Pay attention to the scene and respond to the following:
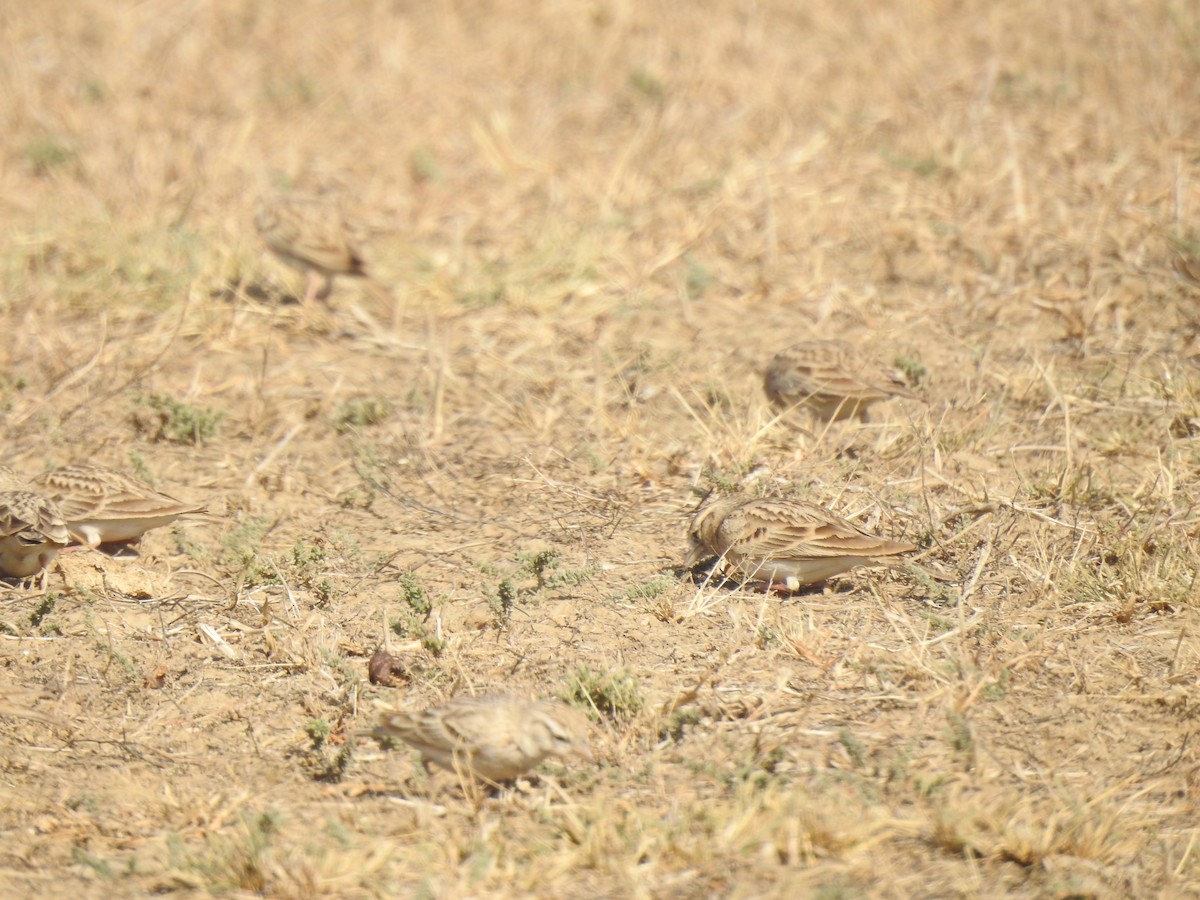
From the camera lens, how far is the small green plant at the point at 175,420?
323 inches

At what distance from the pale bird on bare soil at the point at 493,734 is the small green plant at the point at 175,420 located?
3506 millimetres

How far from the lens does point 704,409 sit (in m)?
8.18

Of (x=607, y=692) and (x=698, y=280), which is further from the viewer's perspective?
(x=698, y=280)

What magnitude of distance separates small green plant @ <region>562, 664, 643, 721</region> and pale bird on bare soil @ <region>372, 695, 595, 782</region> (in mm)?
252

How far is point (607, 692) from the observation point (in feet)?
18.0

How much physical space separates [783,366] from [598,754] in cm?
324

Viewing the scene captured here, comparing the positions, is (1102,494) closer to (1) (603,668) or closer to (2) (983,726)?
(2) (983,726)

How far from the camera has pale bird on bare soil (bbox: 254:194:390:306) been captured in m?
9.59

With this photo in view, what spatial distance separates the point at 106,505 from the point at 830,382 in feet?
12.0

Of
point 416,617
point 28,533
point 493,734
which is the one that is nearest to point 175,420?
point 28,533

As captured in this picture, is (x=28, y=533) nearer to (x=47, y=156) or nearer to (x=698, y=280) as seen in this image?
(x=698, y=280)

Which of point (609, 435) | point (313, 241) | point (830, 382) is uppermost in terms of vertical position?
point (313, 241)

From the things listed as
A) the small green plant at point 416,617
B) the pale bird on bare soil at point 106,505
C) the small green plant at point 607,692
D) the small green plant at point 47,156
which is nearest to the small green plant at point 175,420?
the pale bird on bare soil at point 106,505

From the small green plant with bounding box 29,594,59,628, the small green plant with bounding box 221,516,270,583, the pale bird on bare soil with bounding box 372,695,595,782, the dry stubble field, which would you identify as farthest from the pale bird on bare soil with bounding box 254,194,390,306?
the pale bird on bare soil with bounding box 372,695,595,782
